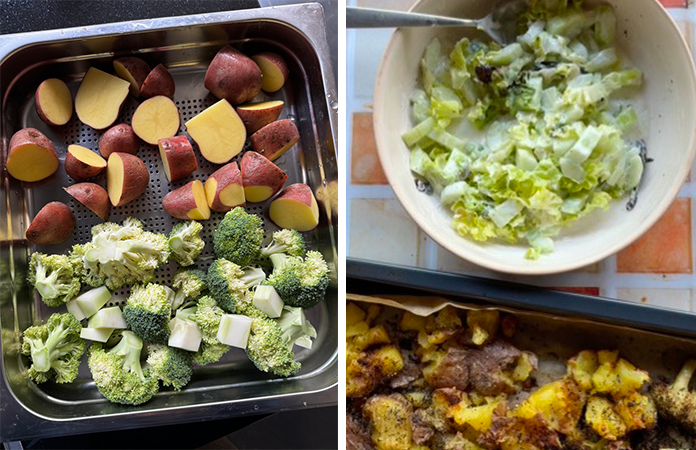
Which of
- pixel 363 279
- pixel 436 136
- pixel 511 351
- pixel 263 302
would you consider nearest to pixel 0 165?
pixel 263 302

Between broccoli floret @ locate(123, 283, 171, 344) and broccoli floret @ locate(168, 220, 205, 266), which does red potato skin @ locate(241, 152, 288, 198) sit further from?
broccoli floret @ locate(123, 283, 171, 344)

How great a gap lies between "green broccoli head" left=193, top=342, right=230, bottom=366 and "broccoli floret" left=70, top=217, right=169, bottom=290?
0.23 m

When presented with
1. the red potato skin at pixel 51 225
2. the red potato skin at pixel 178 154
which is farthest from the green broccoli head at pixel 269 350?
the red potato skin at pixel 51 225

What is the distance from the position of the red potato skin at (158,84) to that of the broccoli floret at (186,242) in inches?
14.0

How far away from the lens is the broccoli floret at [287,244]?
177cm

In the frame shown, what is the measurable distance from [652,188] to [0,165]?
1.69 meters

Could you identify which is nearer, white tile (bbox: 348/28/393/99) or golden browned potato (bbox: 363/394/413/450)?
golden browned potato (bbox: 363/394/413/450)

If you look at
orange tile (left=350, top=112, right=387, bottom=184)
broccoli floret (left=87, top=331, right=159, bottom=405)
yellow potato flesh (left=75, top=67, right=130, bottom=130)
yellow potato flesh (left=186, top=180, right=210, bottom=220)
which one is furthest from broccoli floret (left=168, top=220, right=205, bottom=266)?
orange tile (left=350, top=112, right=387, bottom=184)

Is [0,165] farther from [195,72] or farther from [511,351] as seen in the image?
[511,351]

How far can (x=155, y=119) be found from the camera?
1798 mm

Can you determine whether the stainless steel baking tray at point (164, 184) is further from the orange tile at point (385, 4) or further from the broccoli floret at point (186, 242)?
the orange tile at point (385, 4)

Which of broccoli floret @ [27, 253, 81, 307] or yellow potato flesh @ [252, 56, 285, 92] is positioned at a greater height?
yellow potato flesh @ [252, 56, 285, 92]

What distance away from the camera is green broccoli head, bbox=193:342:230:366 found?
1748 mm

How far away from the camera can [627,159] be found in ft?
5.83
